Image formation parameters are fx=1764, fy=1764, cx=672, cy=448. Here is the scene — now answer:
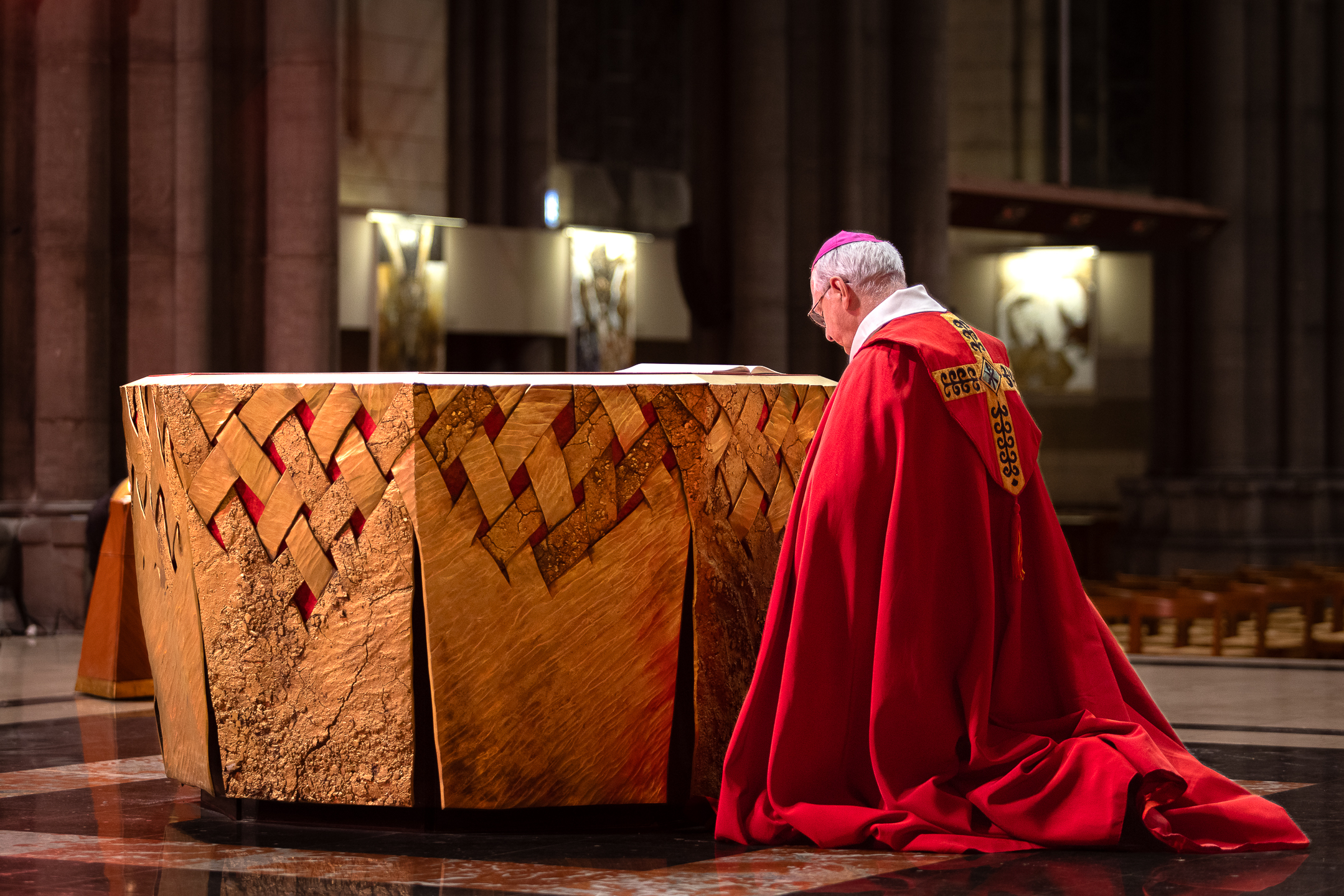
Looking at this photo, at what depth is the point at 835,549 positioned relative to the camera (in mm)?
4473

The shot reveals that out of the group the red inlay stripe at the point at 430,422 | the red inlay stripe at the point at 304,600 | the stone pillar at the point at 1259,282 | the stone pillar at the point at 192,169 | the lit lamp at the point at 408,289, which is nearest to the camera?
the red inlay stripe at the point at 430,422

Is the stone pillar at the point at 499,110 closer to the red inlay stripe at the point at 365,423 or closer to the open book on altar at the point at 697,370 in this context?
the open book on altar at the point at 697,370

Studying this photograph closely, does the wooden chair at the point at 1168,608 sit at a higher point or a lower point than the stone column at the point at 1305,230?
lower

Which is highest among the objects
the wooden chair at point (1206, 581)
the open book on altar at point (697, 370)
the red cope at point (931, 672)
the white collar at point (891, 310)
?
the white collar at point (891, 310)

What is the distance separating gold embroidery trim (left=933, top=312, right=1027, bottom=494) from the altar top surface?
1.65 feet

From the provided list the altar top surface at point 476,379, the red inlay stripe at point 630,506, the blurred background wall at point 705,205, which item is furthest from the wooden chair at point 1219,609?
the red inlay stripe at point 630,506

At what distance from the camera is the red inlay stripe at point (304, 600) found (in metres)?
4.45

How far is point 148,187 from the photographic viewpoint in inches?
506

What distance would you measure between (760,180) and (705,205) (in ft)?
2.36

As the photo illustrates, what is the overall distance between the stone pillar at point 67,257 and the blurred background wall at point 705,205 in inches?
0.9

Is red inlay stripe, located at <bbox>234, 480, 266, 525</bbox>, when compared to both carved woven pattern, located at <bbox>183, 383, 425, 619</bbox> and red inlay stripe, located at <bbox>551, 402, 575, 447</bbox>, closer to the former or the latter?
carved woven pattern, located at <bbox>183, 383, 425, 619</bbox>

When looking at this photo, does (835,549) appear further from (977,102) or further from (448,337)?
(977,102)

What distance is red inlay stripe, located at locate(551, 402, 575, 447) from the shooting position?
442 centimetres

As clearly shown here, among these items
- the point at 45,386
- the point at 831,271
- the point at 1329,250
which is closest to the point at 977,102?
the point at 1329,250
